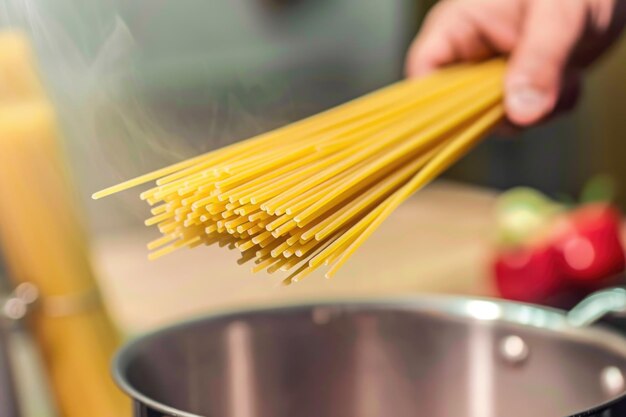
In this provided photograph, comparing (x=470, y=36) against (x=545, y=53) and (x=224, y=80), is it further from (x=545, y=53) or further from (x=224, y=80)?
(x=224, y=80)

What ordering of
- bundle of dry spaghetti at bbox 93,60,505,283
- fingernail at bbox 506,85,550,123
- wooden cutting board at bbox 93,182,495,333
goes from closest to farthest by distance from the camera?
bundle of dry spaghetti at bbox 93,60,505,283 → fingernail at bbox 506,85,550,123 → wooden cutting board at bbox 93,182,495,333

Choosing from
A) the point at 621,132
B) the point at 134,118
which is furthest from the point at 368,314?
the point at 621,132

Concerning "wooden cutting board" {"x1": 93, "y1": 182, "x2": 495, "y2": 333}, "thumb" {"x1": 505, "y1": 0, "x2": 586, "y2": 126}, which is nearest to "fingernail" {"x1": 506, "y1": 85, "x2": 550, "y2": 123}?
"thumb" {"x1": 505, "y1": 0, "x2": 586, "y2": 126}

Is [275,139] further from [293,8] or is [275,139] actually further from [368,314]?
[293,8]

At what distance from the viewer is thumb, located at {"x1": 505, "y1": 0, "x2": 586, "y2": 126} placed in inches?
21.1

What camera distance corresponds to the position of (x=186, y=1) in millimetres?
1491

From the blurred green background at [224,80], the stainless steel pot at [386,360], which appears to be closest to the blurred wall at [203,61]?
the blurred green background at [224,80]

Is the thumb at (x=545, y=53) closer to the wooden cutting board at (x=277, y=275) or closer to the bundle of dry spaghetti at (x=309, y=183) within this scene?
the bundle of dry spaghetti at (x=309, y=183)

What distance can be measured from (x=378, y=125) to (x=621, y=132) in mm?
1711

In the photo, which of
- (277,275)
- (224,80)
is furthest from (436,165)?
(224,80)

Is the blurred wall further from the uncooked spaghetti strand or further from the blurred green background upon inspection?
the uncooked spaghetti strand

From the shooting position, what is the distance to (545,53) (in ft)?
1.83

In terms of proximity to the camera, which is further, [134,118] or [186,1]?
[186,1]

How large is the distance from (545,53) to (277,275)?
58 centimetres
